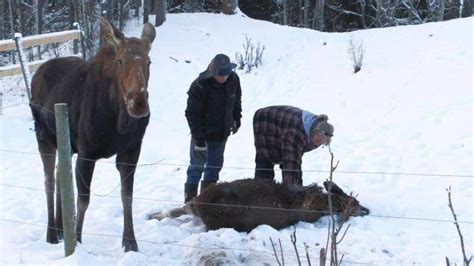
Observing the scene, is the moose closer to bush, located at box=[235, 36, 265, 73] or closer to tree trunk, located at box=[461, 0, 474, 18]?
bush, located at box=[235, 36, 265, 73]

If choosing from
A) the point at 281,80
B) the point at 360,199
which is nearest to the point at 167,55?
the point at 281,80

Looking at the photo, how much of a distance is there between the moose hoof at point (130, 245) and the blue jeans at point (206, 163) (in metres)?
1.70

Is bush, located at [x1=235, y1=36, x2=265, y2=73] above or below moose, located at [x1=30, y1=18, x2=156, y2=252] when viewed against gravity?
below

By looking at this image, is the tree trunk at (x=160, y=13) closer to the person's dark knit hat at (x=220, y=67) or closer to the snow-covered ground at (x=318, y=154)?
the snow-covered ground at (x=318, y=154)

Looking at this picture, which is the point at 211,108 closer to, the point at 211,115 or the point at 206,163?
the point at 211,115

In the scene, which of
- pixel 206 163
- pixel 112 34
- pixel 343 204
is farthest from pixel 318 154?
pixel 112 34

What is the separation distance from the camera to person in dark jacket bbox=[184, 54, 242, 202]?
6.63 m

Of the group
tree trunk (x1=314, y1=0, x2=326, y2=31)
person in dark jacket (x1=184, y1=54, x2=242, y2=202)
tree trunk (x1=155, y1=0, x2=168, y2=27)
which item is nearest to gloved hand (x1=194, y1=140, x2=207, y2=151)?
person in dark jacket (x1=184, y1=54, x2=242, y2=202)

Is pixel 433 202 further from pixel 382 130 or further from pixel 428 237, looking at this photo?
pixel 382 130

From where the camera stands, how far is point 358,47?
14.7 metres

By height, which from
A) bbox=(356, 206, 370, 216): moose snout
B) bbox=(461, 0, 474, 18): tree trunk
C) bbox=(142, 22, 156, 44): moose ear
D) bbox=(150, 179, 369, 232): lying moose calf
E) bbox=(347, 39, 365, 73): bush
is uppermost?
bbox=(142, 22, 156, 44): moose ear

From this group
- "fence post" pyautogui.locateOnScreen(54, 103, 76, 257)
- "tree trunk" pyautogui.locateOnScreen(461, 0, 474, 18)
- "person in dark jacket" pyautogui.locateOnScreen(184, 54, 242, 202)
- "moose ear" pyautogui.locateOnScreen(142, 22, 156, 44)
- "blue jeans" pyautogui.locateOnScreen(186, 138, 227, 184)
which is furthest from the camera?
"tree trunk" pyautogui.locateOnScreen(461, 0, 474, 18)

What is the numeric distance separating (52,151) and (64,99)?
0.79 m

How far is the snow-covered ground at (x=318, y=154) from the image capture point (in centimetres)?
548
